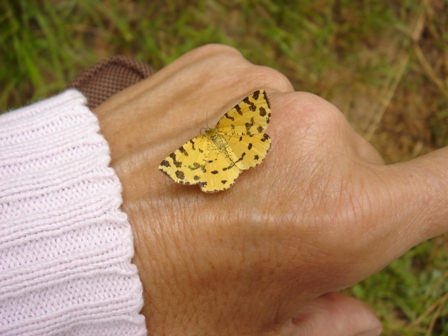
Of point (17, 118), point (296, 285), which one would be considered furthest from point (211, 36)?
point (296, 285)

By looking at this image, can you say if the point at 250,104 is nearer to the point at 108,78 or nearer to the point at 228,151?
the point at 228,151

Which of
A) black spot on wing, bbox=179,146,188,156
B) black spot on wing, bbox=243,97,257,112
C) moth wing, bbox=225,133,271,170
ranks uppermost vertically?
black spot on wing, bbox=243,97,257,112

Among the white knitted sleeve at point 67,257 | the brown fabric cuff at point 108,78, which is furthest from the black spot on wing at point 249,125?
the brown fabric cuff at point 108,78

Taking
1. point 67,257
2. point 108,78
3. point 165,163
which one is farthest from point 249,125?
point 108,78

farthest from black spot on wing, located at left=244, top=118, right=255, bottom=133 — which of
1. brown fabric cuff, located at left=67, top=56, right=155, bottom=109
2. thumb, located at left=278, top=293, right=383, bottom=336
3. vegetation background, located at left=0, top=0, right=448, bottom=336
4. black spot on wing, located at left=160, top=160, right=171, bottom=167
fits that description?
vegetation background, located at left=0, top=0, right=448, bottom=336

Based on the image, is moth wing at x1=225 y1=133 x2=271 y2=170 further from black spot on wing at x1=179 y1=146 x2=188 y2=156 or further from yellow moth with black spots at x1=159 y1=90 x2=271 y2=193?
black spot on wing at x1=179 y1=146 x2=188 y2=156

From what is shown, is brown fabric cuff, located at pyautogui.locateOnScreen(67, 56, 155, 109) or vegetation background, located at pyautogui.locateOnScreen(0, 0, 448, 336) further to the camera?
vegetation background, located at pyautogui.locateOnScreen(0, 0, 448, 336)
